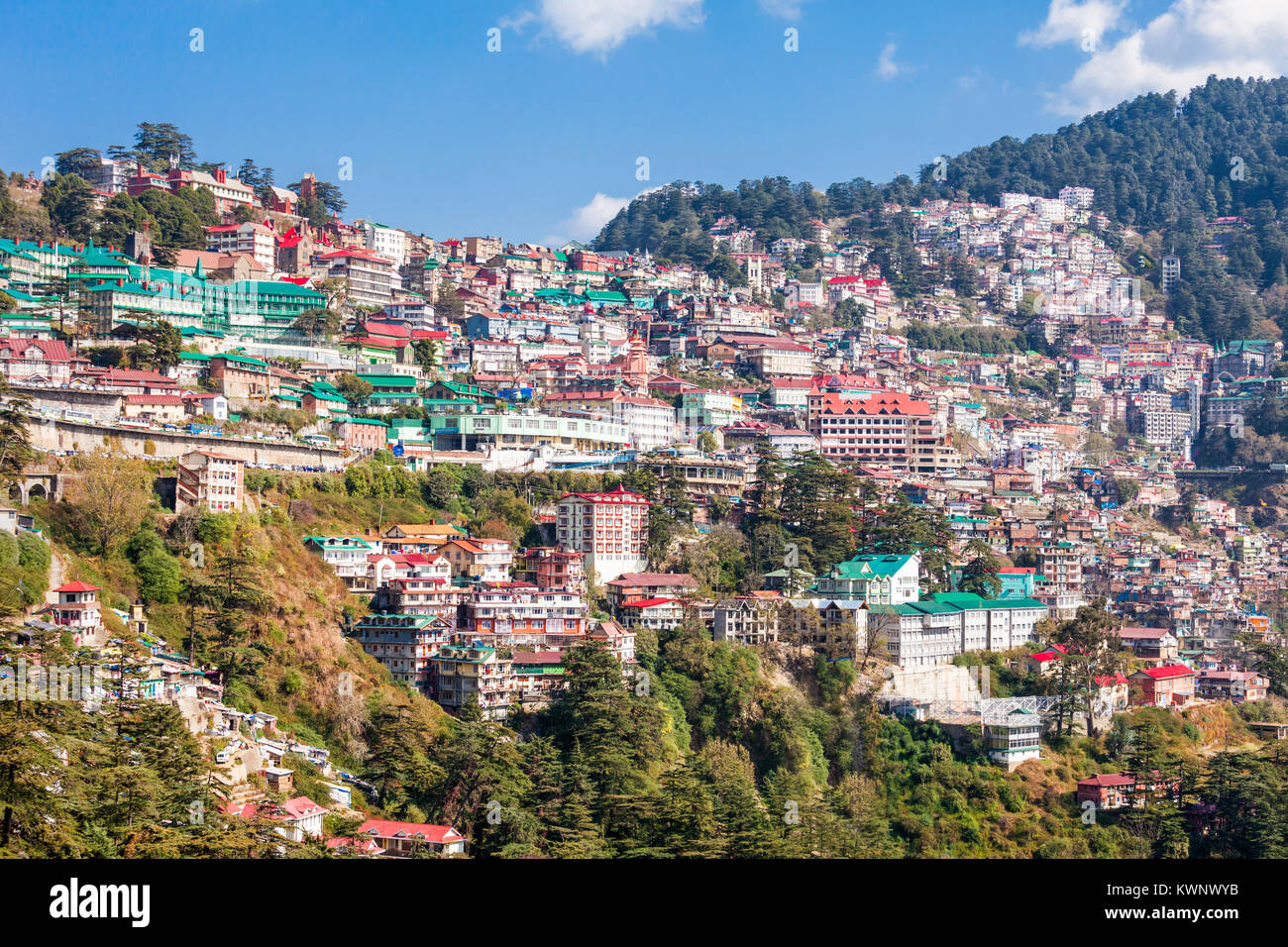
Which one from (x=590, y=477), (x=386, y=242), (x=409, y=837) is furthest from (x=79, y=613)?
(x=386, y=242)

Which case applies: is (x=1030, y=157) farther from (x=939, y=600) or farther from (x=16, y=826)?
(x=16, y=826)

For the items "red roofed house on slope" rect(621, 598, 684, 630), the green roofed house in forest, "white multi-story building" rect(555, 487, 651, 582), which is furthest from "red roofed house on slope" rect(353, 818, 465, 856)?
the green roofed house in forest

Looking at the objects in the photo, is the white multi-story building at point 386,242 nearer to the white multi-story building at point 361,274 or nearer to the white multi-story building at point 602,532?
the white multi-story building at point 361,274

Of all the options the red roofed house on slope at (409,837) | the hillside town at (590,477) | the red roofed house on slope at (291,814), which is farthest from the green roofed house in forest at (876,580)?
the red roofed house on slope at (291,814)

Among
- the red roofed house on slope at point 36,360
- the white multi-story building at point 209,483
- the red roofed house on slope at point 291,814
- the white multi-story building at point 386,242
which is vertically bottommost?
the red roofed house on slope at point 291,814
